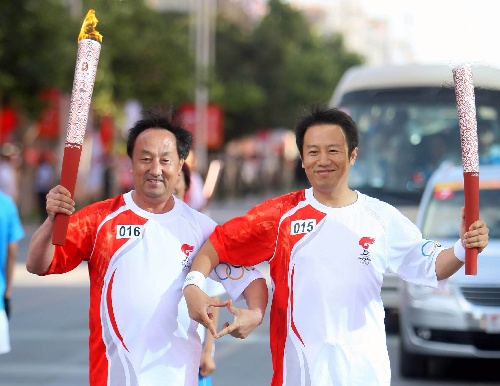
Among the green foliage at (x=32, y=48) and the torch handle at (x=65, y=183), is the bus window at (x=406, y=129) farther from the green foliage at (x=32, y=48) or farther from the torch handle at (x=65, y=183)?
the green foliage at (x=32, y=48)

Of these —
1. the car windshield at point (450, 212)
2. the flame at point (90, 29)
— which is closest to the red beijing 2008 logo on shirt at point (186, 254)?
the flame at point (90, 29)

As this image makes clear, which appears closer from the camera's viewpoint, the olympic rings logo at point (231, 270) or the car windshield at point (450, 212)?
the olympic rings logo at point (231, 270)

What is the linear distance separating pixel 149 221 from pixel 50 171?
84.8 ft

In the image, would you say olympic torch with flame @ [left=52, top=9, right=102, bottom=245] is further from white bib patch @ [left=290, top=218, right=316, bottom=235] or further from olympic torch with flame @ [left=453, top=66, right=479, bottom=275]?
olympic torch with flame @ [left=453, top=66, right=479, bottom=275]

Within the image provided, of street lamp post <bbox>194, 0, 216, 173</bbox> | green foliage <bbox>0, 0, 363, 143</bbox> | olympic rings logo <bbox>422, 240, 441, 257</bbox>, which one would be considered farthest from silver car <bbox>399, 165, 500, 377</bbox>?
street lamp post <bbox>194, 0, 216, 173</bbox>

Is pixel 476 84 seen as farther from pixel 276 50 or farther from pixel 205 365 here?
pixel 276 50

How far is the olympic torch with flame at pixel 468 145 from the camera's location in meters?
4.53

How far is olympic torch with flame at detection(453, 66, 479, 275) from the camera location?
178 inches

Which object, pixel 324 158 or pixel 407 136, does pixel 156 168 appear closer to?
pixel 324 158

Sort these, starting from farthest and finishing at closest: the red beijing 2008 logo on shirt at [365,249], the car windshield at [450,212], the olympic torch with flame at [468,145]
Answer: the car windshield at [450,212], the red beijing 2008 logo on shirt at [365,249], the olympic torch with flame at [468,145]

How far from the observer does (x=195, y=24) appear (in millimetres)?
52500

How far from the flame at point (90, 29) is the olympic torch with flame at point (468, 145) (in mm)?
1218

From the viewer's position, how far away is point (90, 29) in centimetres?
464

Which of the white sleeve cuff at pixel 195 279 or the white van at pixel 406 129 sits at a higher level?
the white van at pixel 406 129
